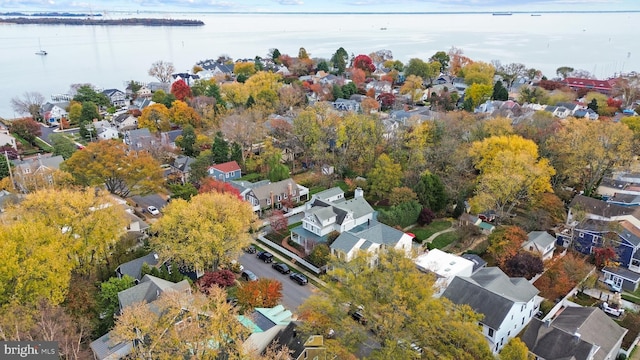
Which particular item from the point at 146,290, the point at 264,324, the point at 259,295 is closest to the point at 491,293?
the point at 264,324

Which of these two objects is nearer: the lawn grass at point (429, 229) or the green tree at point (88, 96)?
the lawn grass at point (429, 229)

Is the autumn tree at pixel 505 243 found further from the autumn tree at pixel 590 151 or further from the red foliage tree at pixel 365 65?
the red foliage tree at pixel 365 65

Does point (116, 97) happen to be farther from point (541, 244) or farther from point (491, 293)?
point (491, 293)

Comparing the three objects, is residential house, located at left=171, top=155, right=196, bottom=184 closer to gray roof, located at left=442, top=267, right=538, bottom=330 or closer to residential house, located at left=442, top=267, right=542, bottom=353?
gray roof, located at left=442, top=267, right=538, bottom=330

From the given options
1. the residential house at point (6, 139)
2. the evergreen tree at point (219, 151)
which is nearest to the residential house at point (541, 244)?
the evergreen tree at point (219, 151)

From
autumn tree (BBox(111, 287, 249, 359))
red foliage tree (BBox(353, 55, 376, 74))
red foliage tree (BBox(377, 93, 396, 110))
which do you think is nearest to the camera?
autumn tree (BBox(111, 287, 249, 359))

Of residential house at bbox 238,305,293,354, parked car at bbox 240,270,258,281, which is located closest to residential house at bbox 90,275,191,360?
residential house at bbox 238,305,293,354

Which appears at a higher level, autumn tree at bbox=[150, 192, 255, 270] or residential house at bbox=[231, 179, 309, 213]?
autumn tree at bbox=[150, 192, 255, 270]
